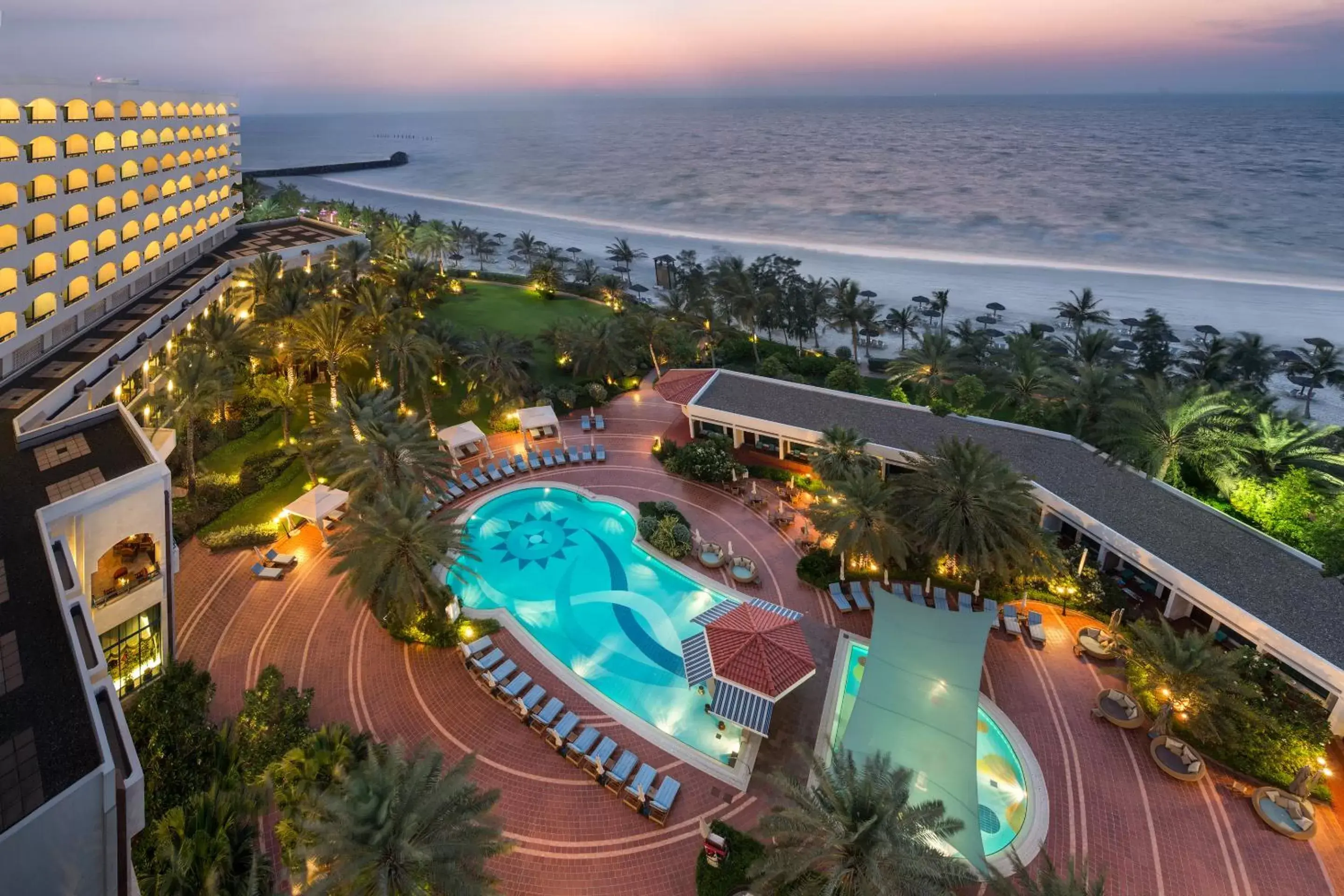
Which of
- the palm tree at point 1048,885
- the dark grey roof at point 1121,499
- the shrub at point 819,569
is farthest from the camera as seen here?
the shrub at point 819,569

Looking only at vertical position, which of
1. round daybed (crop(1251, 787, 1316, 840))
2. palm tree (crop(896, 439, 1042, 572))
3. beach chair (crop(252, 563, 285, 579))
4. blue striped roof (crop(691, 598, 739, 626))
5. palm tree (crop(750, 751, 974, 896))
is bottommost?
round daybed (crop(1251, 787, 1316, 840))

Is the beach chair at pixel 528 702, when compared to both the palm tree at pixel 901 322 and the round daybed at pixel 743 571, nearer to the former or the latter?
the round daybed at pixel 743 571

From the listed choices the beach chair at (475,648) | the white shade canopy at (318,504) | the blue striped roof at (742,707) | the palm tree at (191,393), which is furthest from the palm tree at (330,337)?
the blue striped roof at (742,707)

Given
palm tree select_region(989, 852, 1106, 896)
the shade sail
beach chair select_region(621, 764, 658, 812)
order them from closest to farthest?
palm tree select_region(989, 852, 1106, 896) < the shade sail < beach chair select_region(621, 764, 658, 812)

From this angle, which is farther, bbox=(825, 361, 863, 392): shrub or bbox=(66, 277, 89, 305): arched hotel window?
bbox=(825, 361, 863, 392): shrub

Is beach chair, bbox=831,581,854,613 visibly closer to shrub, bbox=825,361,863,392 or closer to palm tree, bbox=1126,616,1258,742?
palm tree, bbox=1126,616,1258,742

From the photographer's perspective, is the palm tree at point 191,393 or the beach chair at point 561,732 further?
the palm tree at point 191,393

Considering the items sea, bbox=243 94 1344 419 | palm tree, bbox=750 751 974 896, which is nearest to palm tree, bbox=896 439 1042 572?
palm tree, bbox=750 751 974 896
